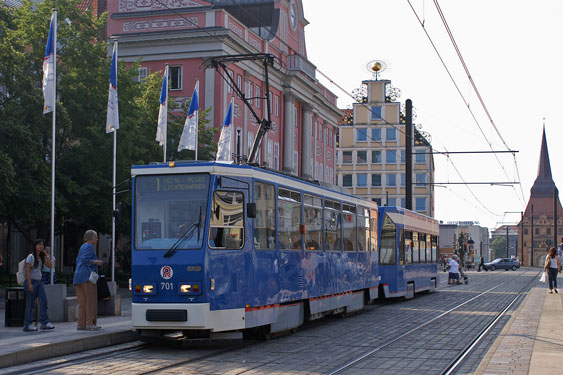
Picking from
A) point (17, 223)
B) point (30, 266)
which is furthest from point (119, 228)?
point (30, 266)

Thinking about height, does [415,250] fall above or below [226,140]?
below

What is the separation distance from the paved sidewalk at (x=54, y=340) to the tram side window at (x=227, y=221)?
8.43 ft

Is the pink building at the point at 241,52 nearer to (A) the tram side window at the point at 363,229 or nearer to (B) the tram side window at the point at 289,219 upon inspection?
(A) the tram side window at the point at 363,229

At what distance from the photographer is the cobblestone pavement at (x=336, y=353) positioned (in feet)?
37.6

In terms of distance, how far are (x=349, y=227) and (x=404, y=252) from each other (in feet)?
23.7

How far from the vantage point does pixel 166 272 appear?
13445mm

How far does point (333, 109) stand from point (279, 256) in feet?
191

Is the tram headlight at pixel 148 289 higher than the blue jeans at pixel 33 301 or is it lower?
higher

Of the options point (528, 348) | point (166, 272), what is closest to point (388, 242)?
point (528, 348)

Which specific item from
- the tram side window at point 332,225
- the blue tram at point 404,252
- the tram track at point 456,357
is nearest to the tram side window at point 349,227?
the tram side window at point 332,225

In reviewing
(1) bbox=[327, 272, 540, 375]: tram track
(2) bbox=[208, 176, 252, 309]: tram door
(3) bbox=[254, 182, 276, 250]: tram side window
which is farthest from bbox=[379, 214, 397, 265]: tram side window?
(2) bbox=[208, 176, 252, 309]: tram door

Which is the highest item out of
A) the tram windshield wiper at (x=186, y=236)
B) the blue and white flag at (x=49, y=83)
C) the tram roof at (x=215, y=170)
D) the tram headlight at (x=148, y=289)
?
the blue and white flag at (x=49, y=83)

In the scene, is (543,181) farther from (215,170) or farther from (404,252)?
(215,170)

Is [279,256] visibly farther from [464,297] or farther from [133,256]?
[464,297]
